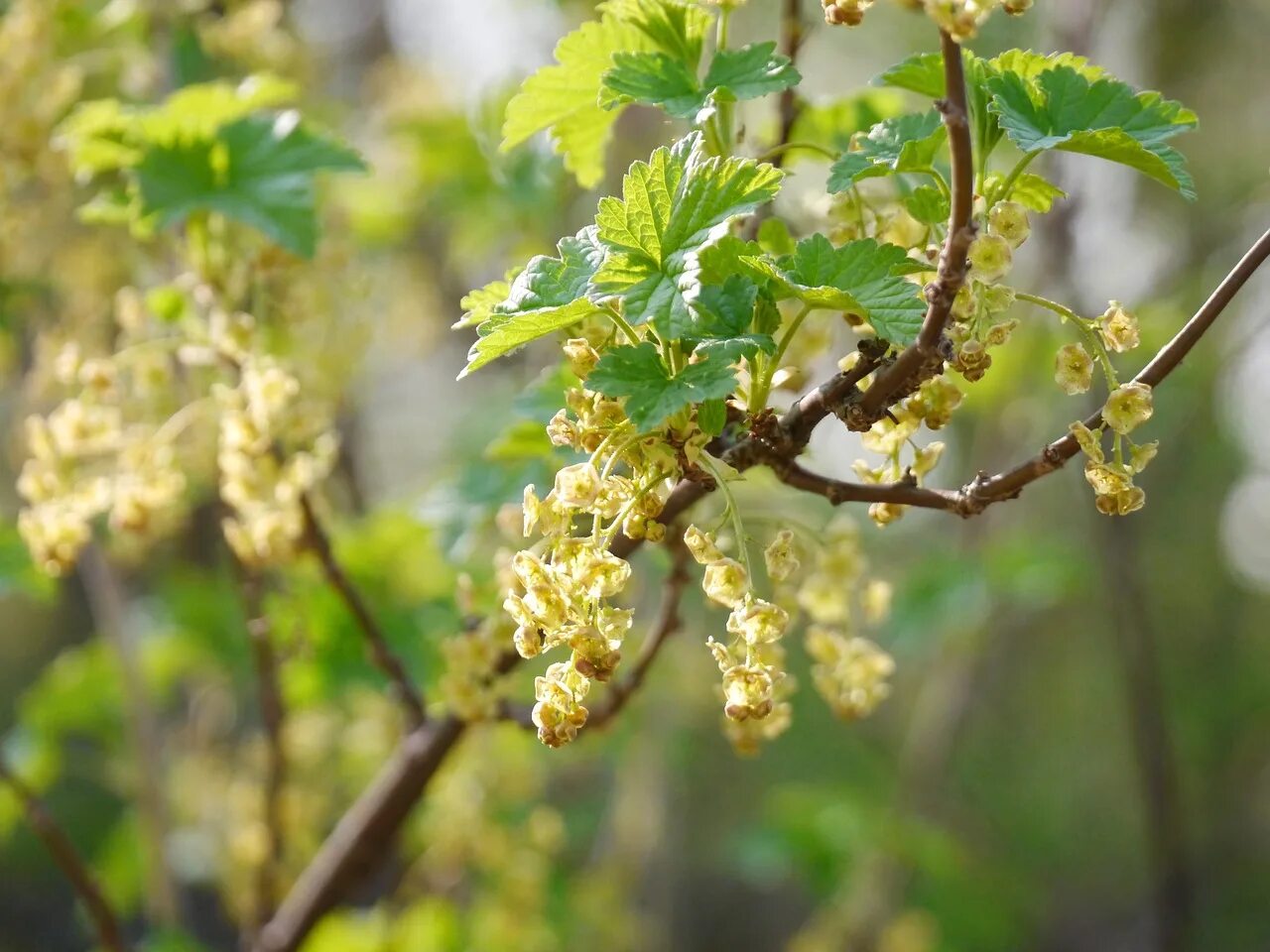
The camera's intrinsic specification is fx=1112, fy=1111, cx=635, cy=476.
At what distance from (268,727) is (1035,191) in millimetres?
1254

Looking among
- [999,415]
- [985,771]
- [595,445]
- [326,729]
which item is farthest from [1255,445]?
[595,445]

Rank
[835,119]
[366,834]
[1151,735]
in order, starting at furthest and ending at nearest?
[1151,735], [366,834], [835,119]

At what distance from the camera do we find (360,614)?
4.07ft

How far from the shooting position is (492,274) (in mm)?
2693

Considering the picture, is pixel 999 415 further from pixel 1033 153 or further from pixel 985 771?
pixel 985 771

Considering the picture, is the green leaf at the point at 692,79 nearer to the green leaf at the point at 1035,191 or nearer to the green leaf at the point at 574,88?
the green leaf at the point at 574,88

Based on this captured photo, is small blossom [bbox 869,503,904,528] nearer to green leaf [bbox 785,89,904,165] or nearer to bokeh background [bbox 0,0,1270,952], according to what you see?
bokeh background [bbox 0,0,1270,952]

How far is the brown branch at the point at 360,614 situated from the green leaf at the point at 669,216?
0.60 meters

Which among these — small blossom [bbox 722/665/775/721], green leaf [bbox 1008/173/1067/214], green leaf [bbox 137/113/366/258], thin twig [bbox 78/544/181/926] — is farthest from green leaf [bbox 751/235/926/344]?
thin twig [bbox 78/544/181/926]

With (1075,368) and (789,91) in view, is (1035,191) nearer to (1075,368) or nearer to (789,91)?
(1075,368)

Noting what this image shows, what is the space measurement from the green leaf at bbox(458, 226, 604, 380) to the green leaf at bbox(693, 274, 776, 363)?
69mm

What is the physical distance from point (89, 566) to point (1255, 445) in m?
4.90

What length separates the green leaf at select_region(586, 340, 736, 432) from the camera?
0.65m

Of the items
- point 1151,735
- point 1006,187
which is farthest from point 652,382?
point 1151,735
